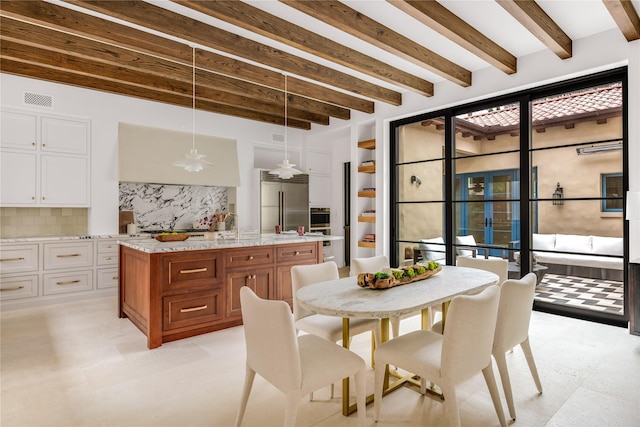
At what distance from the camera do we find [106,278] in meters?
4.93

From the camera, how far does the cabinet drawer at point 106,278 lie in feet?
16.0

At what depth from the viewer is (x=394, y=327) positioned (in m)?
2.71

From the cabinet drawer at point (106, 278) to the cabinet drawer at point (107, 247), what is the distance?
0.79 feet

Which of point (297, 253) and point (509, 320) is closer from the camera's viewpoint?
point (509, 320)

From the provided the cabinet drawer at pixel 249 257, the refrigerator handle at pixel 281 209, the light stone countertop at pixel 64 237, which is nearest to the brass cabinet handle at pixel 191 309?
the cabinet drawer at pixel 249 257

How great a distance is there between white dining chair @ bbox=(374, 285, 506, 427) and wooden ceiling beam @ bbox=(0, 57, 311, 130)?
15.4 feet

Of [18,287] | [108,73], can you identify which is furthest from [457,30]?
[18,287]

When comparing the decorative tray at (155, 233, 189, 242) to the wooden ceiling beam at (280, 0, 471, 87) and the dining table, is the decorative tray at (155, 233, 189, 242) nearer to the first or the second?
the dining table

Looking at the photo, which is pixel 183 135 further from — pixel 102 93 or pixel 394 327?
pixel 394 327

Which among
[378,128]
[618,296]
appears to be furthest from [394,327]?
[378,128]

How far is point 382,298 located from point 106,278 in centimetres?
440

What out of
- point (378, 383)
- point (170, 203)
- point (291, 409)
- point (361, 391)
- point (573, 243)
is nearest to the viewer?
point (291, 409)

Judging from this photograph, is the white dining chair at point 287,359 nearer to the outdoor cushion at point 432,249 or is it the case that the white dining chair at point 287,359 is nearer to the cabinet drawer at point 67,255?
the outdoor cushion at point 432,249

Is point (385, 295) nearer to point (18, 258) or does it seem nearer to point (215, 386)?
point (215, 386)
